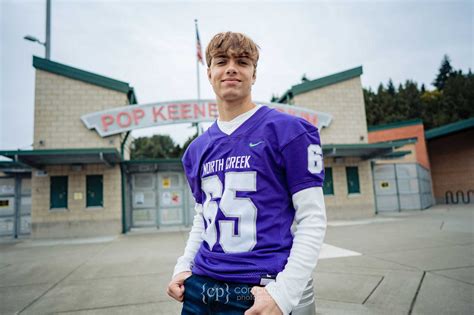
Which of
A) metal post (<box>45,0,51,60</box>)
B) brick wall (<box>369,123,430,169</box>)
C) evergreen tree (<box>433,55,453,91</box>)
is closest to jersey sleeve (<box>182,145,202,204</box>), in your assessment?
metal post (<box>45,0,51,60</box>)

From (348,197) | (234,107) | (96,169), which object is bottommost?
(348,197)

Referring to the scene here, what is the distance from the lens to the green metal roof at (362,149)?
13031mm

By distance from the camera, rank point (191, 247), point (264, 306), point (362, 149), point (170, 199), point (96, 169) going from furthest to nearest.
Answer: point (362, 149) → point (170, 199) → point (96, 169) → point (191, 247) → point (264, 306)

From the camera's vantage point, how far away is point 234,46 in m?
1.46

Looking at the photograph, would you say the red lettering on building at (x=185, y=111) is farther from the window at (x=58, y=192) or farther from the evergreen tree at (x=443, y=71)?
the evergreen tree at (x=443, y=71)

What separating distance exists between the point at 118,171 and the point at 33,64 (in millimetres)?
5521

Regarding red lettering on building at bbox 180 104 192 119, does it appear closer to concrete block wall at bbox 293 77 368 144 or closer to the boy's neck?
concrete block wall at bbox 293 77 368 144

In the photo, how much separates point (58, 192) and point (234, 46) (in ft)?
41.7

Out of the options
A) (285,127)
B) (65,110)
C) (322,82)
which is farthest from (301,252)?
(322,82)

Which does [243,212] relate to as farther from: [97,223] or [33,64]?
[33,64]

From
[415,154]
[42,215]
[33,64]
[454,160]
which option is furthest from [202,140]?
[454,160]

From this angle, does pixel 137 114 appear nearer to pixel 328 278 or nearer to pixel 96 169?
pixel 96 169

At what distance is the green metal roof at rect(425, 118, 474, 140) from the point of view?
735 inches

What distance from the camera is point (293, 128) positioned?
1322 mm
